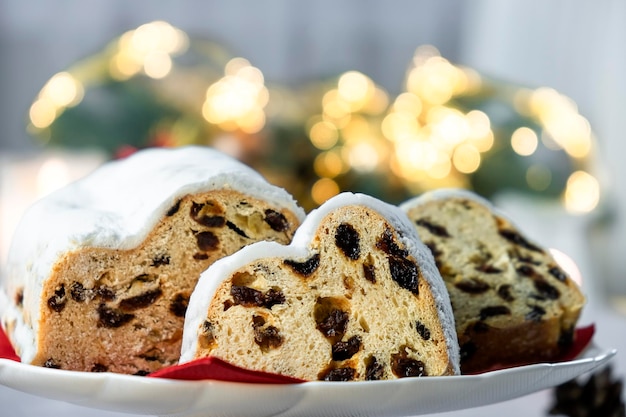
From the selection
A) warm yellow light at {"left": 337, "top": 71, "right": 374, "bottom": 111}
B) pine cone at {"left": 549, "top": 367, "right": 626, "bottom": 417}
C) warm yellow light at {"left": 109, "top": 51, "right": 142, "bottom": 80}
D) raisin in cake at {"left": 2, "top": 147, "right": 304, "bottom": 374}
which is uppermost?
warm yellow light at {"left": 109, "top": 51, "right": 142, "bottom": 80}

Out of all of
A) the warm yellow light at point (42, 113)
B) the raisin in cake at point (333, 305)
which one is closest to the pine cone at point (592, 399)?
the raisin in cake at point (333, 305)

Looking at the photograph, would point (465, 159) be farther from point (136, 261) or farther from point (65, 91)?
point (136, 261)

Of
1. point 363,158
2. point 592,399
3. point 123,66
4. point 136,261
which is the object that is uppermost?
point 123,66

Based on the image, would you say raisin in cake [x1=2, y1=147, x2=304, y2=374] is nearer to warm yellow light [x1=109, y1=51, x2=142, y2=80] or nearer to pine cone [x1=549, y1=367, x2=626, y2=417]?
pine cone [x1=549, y1=367, x2=626, y2=417]

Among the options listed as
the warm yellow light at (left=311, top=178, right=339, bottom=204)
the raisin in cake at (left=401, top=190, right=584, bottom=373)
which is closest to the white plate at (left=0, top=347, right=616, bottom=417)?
the raisin in cake at (left=401, top=190, right=584, bottom=373)

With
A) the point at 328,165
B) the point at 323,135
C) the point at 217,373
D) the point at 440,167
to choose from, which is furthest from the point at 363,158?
the point at 217,373

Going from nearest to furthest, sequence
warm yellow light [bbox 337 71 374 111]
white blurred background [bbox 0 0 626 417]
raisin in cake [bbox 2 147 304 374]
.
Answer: raisin in cake [bbox 2 147 304 374]
warm yellow light [bbox 337 71 374 111]
white blurred background [bbox 0 0 626 417]
